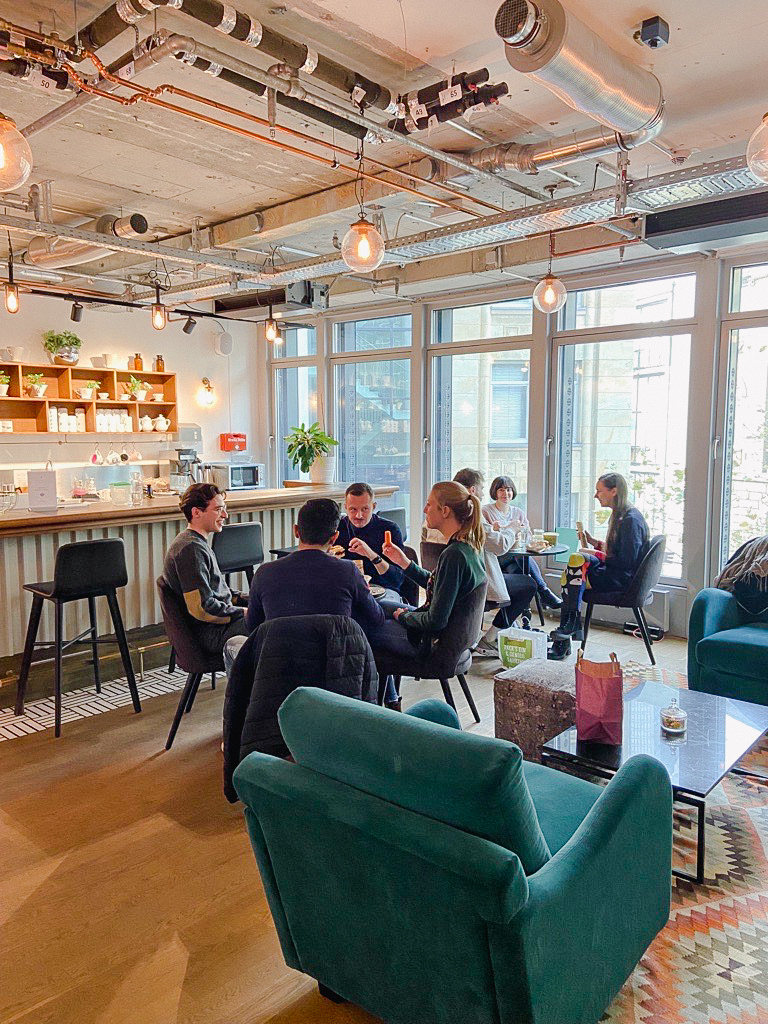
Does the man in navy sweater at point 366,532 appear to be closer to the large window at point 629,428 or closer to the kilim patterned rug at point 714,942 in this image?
the large window at point 629,428

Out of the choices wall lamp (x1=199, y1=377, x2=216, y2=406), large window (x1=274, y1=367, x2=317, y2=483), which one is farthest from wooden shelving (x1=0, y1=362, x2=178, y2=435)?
large window (x1=274, y1=367, x2=317, y2=483)

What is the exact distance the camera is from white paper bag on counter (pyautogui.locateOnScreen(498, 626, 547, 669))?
14.8 ft

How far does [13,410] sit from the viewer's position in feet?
25.2

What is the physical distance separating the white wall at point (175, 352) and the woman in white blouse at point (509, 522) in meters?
4.54

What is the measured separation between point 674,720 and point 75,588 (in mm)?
3081

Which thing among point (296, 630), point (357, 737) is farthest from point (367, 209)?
point (357, 737)

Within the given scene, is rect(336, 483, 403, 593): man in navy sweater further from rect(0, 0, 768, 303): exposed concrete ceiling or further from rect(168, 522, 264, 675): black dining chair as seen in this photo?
rect(0, 0, 768, 303): exposed concrete ceiling

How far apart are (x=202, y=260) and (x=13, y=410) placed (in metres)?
3.37

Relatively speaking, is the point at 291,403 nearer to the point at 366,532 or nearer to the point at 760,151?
the point at 366,532

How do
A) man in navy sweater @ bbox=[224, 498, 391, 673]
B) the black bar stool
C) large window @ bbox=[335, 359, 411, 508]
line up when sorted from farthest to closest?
large window @ bbox=[335, 359, 411, 508]
the black bar stool
man in navy sweater @ bbox=[224, 498, 391, 673]

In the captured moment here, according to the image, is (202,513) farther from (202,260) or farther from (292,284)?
(292,284)

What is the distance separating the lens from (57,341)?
7.61m

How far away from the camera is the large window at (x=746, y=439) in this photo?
18.3 ft

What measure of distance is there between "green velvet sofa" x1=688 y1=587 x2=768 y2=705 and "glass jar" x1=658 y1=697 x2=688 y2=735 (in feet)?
3.39
